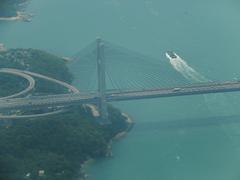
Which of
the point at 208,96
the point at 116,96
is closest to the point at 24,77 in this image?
the point at 116,96

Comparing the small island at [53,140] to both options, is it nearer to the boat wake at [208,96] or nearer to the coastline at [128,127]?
the coastline at [128,127]

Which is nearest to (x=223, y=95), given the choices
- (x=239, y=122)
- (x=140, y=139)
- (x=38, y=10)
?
(x=239, y=122)

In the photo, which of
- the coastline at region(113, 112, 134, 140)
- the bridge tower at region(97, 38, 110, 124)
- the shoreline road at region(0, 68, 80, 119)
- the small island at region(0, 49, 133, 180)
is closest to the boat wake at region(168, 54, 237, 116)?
the coastline at region(113, 112, 134, 140)

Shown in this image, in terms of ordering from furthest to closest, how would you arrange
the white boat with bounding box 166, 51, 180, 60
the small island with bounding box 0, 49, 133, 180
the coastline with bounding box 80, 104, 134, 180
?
the white boat with bounding box 166, 51, 180, 60 < the coastline with bounding box 80, 104, 134, 180 < the small island with bounding box 0, 49, 133, 180

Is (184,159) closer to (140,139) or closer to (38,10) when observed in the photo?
(140,139)

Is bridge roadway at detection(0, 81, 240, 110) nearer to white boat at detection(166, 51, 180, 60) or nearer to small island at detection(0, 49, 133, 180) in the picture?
small island at detection(0, 49, 133, 180)

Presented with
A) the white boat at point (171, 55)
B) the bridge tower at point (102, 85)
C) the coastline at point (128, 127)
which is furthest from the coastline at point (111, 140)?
the white boat at point (171, 55)
